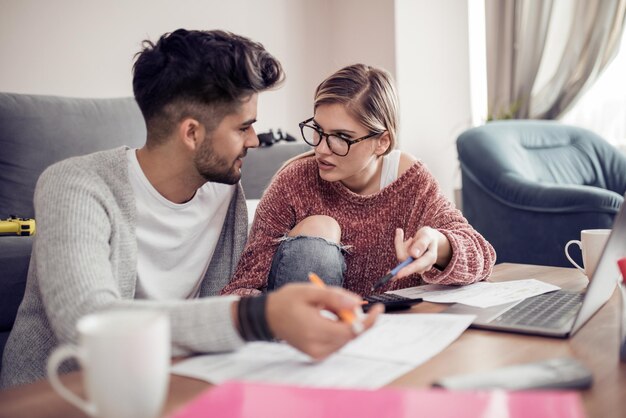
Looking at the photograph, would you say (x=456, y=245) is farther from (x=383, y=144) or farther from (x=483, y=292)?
(x=383, y=144)

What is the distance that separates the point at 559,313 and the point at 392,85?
88cm

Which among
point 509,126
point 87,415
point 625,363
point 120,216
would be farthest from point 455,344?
point 509,126

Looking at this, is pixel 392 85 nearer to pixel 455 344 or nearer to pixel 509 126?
pixel 455 344

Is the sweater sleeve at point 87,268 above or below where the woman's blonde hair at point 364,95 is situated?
below

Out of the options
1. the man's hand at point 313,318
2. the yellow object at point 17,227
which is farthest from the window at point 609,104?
the man's hand at point 313,318

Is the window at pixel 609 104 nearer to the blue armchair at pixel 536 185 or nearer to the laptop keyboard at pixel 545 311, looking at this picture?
the blue armchair at pixel 536 185

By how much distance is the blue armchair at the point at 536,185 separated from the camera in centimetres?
236

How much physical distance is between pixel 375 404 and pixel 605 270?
466 mm

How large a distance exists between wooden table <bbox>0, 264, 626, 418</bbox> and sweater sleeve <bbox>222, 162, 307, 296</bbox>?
20.6 inches

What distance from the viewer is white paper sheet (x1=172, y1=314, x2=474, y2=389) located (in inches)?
26.4

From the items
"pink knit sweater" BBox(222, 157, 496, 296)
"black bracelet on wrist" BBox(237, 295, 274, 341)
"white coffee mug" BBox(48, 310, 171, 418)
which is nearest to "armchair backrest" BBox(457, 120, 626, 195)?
"pink knit sweater" BBox(222, 157, 496, 296)

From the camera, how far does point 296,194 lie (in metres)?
1.50

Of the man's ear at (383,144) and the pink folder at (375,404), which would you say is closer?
the pink folder at (375,404)

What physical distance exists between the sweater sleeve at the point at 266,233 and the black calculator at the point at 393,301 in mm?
273
